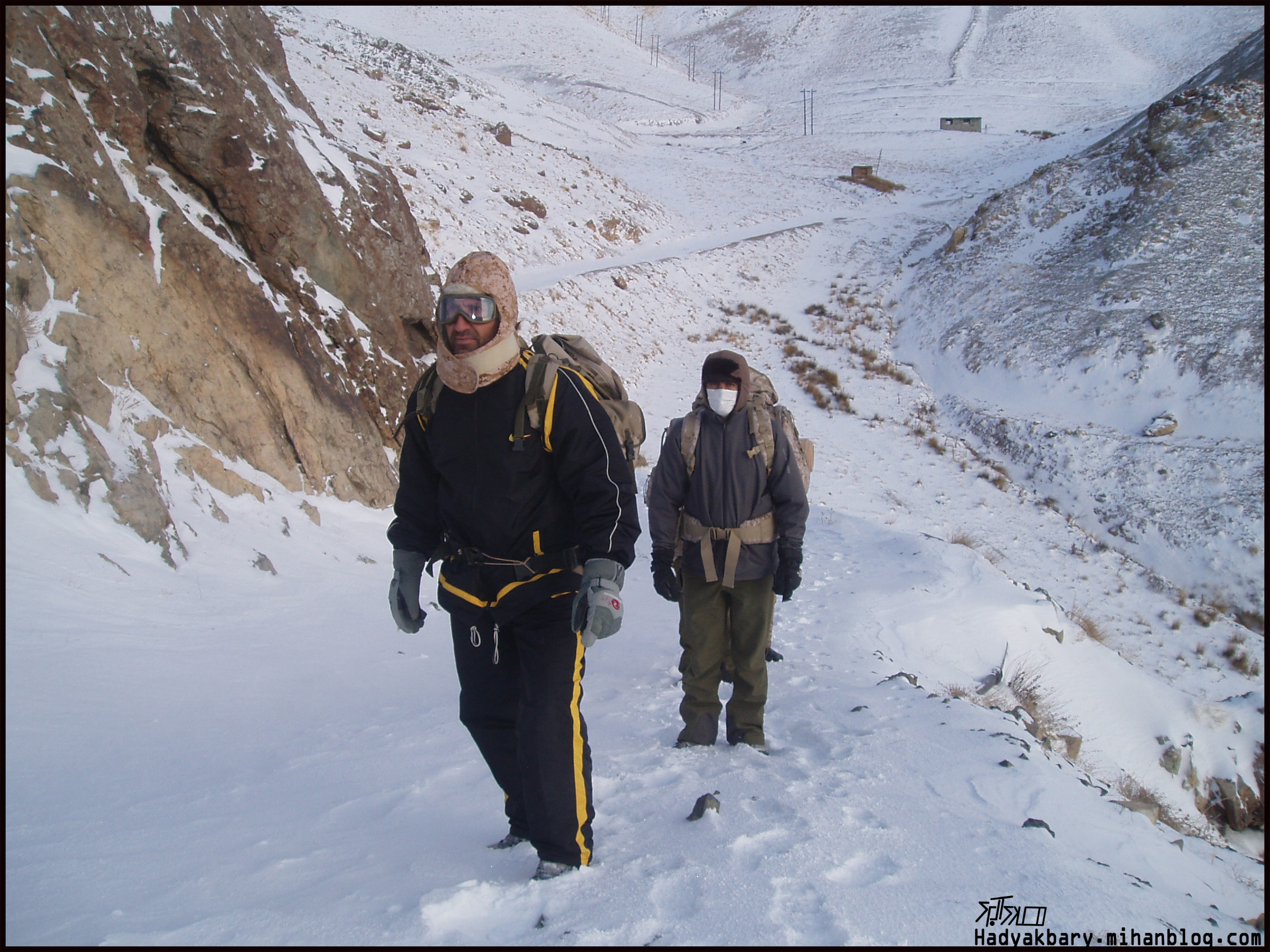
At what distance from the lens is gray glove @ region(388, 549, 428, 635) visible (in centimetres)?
303

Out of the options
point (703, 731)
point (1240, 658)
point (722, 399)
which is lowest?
point (1240, 658)

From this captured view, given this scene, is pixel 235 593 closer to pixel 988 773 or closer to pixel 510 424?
pixel 510 424

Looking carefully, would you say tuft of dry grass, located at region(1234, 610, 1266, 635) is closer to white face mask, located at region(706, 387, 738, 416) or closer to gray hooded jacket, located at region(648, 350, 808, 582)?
gray hooded jacket, located at region(648, 350, 808, 582)

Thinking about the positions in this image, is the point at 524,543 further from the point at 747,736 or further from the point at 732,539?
the point at 747,736

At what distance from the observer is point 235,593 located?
5.77 meters

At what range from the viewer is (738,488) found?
4.07 metres

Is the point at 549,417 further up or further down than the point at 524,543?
further up

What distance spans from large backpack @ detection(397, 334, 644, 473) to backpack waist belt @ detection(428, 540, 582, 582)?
0.42m

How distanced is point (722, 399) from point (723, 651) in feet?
4.83

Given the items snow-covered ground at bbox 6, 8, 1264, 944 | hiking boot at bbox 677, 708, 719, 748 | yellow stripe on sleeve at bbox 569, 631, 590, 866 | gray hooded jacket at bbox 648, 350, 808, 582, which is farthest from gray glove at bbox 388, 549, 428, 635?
hiking boot at bbox 677, 708, 719, 748

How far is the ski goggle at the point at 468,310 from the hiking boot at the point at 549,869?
2020mm

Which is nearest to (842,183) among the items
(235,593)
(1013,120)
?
(1013,120)

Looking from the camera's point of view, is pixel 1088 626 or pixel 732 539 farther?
pixel 1088 626
